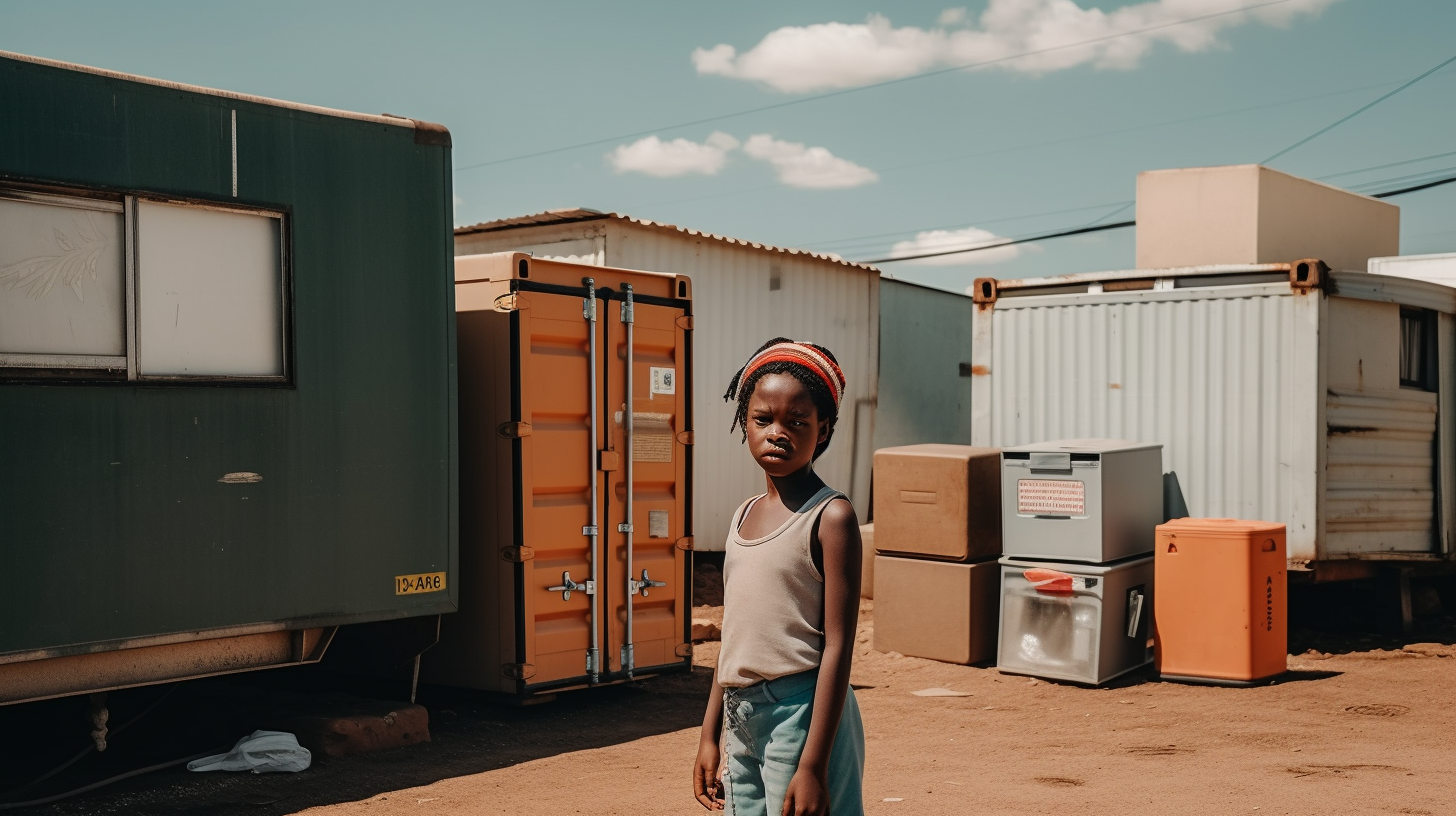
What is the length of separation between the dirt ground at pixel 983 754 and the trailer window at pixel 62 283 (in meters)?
1.93

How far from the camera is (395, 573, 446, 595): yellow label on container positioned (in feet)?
21.8

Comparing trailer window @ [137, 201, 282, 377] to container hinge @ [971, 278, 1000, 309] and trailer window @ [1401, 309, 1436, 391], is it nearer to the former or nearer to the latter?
container hinge @ [971, 278, 1000, 309]

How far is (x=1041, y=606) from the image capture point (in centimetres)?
883

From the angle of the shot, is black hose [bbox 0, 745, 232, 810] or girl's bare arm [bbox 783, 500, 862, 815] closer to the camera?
girl's bare arm [bbox 783, 500, 862, 815]

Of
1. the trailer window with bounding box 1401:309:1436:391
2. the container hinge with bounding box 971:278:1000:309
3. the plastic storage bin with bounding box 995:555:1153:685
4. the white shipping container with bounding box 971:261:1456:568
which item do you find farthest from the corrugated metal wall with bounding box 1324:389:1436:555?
the container hinge with bounding box 971:278:1000:309

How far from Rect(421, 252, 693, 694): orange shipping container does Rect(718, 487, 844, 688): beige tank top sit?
14.4ft

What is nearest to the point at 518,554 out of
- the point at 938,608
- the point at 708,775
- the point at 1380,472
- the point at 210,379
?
the point at 210,379

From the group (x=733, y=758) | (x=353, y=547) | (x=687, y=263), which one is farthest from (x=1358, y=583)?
(x=733, y=758)

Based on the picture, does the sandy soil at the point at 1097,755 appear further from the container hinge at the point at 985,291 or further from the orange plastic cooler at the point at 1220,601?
the container hinge at the point at 985,291

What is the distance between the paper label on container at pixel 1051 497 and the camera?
8.69 m

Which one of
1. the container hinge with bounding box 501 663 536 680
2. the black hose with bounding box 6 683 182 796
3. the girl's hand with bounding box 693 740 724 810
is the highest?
the girl's hand with bounding box 693 740 724 810

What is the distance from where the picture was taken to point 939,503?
9.27 meters

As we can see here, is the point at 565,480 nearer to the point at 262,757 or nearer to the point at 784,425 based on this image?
the point at 262,757

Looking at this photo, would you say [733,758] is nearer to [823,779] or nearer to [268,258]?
[823,779]
